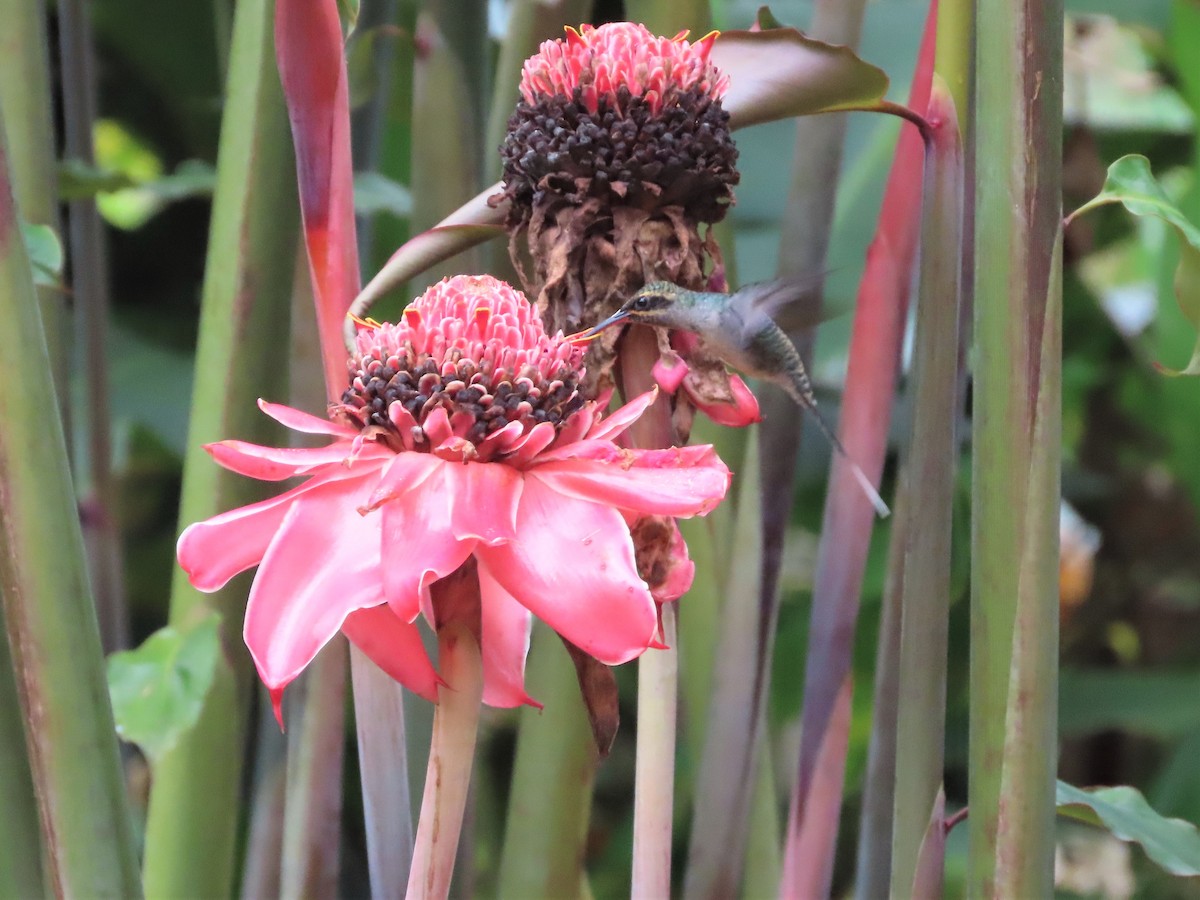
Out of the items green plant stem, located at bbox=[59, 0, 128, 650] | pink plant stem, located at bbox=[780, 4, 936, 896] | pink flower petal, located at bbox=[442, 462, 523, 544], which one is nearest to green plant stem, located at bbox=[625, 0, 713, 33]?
pink plant stem, located at bbox=[780, 4, 936, 896]

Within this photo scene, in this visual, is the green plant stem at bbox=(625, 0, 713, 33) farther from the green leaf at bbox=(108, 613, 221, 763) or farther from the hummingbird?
the green leaf at bbox=(108, 613, 221, 763)

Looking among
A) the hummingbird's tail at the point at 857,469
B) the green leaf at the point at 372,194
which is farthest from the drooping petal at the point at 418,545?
the green leaf at the point at 372,194

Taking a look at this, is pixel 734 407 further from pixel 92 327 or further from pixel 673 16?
pixel 92 327

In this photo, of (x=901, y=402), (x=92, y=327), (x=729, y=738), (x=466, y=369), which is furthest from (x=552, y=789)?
(x=901, y=402)

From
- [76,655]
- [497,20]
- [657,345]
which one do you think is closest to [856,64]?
[657,345]

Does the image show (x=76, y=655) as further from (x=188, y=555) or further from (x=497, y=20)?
(x=497, y=20)

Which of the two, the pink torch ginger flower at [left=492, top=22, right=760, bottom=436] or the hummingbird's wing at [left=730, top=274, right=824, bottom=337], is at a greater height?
the pink torch ginger flower at [left=492, top=22, right=760, bottom=436]
